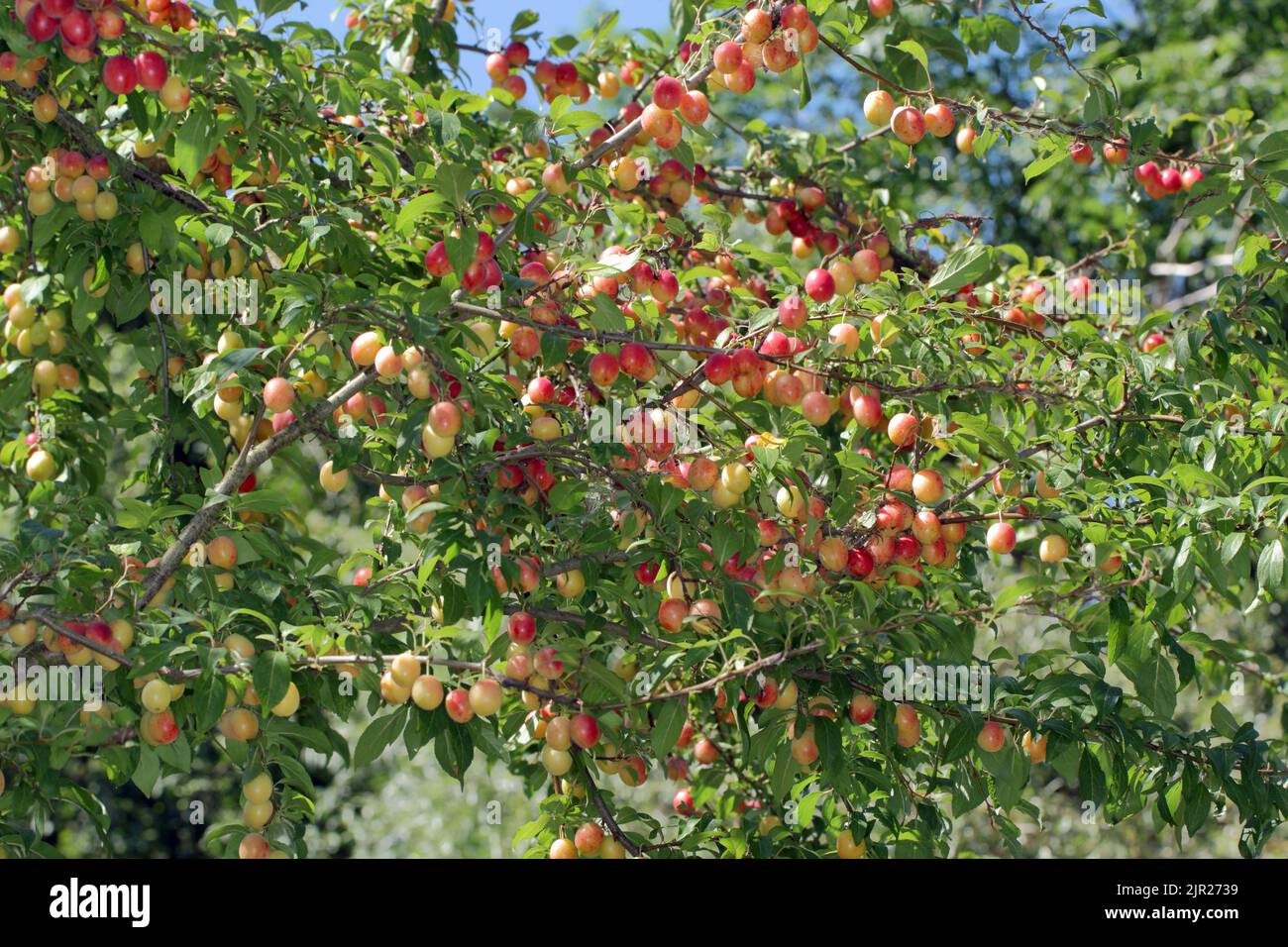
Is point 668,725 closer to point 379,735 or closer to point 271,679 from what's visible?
point 379,735

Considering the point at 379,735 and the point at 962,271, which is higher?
the point at 962,271

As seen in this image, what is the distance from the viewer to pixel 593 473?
2152 mm

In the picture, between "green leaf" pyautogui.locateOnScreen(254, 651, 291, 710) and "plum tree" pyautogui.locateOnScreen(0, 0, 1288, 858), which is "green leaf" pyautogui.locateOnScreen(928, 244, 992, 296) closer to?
"plum tree" pyautogui.locateOnScreen(0, 0, 1288, 858)

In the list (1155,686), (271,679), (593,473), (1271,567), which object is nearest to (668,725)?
(593,473)

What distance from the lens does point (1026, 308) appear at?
9.69ft

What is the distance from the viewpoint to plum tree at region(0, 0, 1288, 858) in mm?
2127

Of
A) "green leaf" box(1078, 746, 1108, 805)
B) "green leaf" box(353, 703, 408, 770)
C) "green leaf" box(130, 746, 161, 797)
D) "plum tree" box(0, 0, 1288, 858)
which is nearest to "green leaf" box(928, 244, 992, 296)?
"plum tree" box(0, 0, 1288, 858)

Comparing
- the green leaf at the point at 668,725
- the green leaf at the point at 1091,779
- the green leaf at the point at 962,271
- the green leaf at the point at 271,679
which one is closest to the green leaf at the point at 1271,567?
the green leaf at the point at 1091,779

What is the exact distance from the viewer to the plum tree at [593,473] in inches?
83.7

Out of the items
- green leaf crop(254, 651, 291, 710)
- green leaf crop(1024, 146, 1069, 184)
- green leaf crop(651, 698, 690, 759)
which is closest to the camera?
green leaf crop(254, 651, 291, 710)

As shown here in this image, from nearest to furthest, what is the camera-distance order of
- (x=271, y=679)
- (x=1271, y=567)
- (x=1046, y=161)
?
1. (x=271, y=679)
2. (x=1271, y=567)
3. (x=1046, y=161)

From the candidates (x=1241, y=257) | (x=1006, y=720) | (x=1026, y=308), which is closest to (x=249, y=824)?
(x=1006, y=720)

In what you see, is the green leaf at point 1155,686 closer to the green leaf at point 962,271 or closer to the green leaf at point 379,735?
the green leaf at point 962,271

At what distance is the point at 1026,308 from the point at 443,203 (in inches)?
56.6
